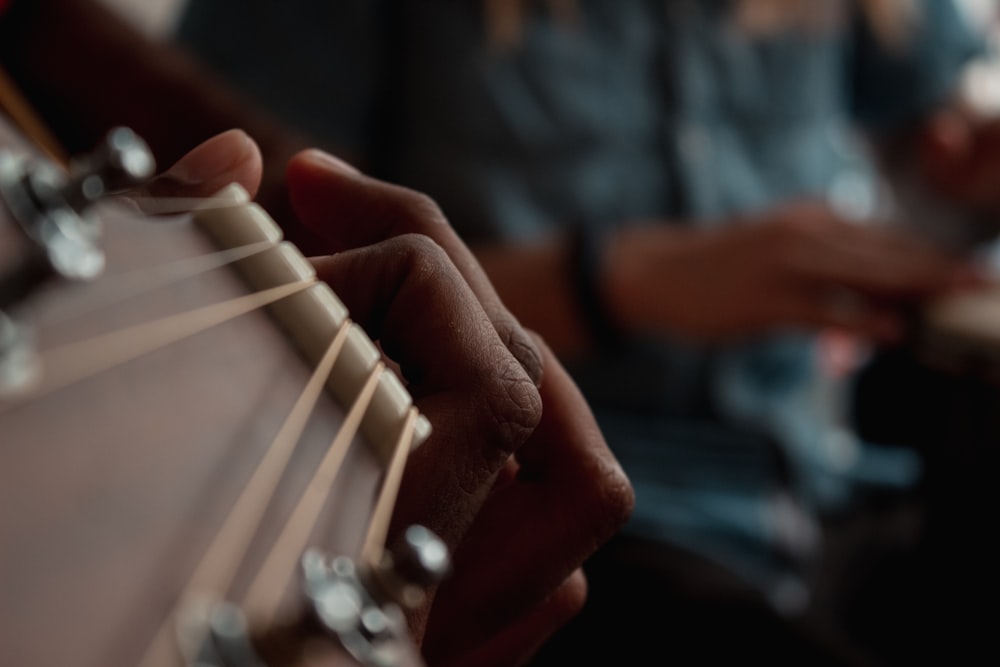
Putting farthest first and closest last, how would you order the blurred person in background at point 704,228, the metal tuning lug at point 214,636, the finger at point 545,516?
the blurred person in background at point 704,228 < the finger at point 545,516 < the metal tuning lug at point 214,636

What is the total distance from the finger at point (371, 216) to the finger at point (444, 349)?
0.06 ft

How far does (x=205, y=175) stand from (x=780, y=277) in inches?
19.3

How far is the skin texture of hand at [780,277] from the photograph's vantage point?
600mm

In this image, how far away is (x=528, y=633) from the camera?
24 cm

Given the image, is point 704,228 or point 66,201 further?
point 704,228

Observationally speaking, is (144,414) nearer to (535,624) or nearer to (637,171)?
(535,624)

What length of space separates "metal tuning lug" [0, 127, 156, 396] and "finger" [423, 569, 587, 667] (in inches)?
5.2

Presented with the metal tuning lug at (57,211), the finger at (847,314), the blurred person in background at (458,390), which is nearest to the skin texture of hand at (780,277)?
→ the finger at (847,314)

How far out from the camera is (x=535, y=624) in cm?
24

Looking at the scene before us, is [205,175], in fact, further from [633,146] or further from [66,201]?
[633,146]

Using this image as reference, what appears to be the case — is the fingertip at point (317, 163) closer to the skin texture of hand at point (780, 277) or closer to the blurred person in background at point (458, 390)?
the blurred person in background at point (458, 390)

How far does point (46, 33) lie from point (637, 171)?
47cm

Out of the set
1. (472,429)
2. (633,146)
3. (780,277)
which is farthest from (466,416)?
(633,146)

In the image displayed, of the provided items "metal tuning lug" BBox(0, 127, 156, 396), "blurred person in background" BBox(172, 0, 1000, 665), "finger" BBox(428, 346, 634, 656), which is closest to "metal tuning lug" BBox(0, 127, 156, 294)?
"metal tuning lug" BBox(0, 127, 156, 396)
